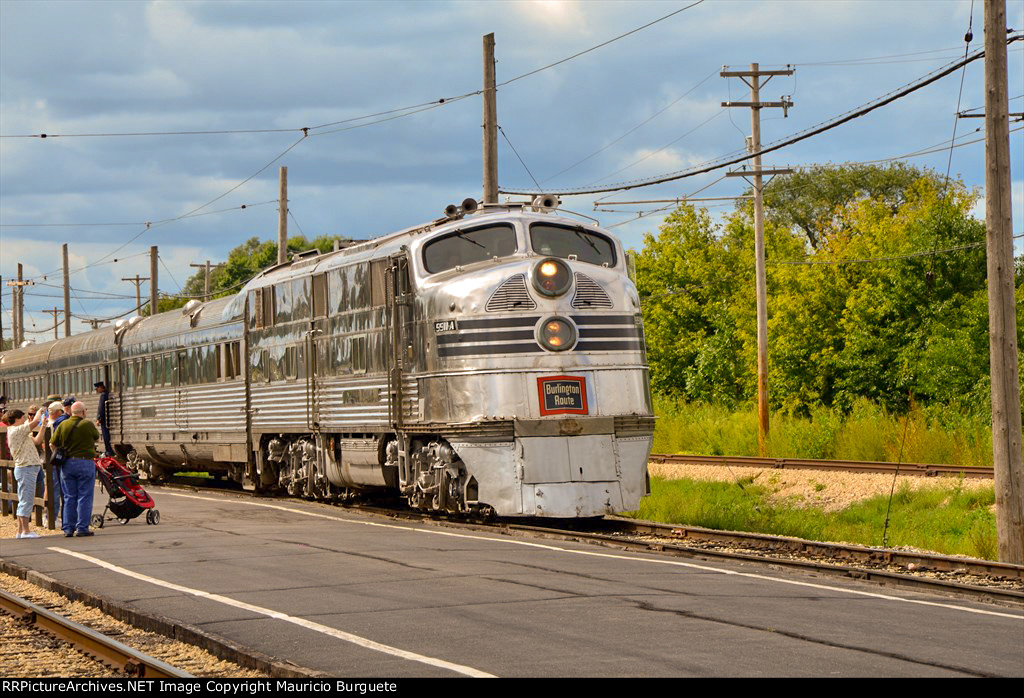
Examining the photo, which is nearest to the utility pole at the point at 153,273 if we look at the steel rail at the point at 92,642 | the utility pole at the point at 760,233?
the utility pole at the point at 760,233

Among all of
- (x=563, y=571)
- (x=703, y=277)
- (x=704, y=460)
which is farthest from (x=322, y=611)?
(x=703, y=277)

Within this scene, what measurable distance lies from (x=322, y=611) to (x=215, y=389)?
15.6 m

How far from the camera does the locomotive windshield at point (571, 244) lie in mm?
18156

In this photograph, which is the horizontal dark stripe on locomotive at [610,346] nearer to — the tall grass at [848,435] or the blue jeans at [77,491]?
the blue jeans at [77,491]

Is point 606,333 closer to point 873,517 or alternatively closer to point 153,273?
point 873,517

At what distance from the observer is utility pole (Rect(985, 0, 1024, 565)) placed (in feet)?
51.1

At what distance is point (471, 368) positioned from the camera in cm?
1691

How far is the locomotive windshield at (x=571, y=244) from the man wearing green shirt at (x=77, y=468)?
6.50 metres

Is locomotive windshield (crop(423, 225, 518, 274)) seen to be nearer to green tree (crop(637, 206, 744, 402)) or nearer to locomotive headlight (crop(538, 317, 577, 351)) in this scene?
locomotive headlight (crop(538, 317, 577, 351))

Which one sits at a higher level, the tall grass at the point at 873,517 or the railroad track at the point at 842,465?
the railroad track at the point at 842,465

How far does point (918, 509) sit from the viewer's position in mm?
22422

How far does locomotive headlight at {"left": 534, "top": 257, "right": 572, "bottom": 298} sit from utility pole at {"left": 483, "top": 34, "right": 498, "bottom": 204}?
7462 mm

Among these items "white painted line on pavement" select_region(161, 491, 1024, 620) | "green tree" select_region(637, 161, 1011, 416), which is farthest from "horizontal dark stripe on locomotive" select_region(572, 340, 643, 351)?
"green tree" select_region(637, 161, 1011, 416)

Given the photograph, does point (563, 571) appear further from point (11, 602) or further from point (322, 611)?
point (11, 602)
